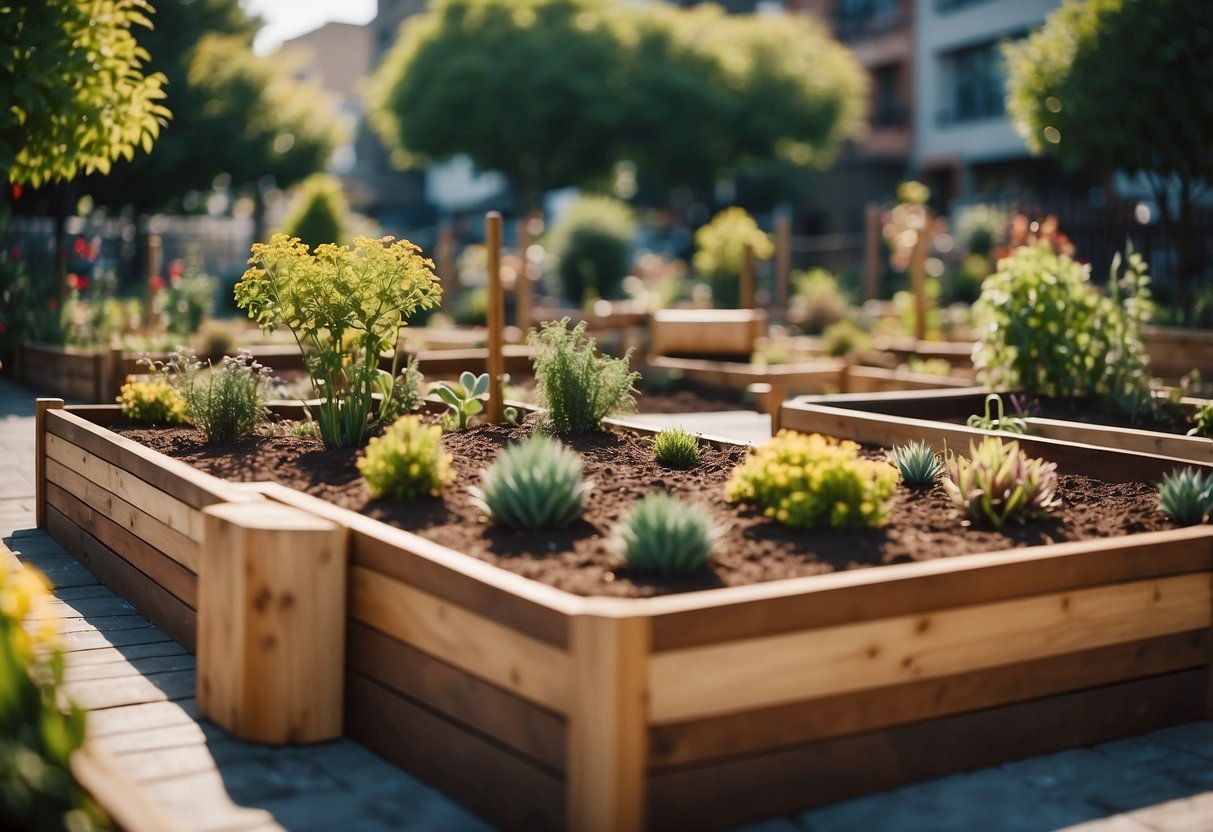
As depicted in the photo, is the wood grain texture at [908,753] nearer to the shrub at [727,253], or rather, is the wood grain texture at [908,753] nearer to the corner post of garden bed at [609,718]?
the corner post of garden bed at [609,718]

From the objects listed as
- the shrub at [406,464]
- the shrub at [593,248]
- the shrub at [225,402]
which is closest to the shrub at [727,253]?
the shrub at [593,248]

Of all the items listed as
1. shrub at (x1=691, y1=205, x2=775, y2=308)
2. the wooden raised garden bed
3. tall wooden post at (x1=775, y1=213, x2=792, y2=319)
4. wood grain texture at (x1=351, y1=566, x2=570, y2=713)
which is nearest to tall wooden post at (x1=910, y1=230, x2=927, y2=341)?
shrub at (x1=691, y1=205, x2=775, y2=308)

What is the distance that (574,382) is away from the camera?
20.7 feet

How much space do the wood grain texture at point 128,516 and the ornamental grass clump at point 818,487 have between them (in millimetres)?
2076

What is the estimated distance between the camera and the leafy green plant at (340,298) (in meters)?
5.72

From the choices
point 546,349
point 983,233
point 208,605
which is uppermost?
point 983,233

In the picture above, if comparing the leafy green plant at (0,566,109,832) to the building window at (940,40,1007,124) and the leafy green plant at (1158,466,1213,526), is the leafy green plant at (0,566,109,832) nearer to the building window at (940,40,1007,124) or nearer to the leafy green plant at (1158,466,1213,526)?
the leafy green plant at (1158,466,1213,526)

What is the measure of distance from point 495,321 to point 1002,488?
9.97 ft

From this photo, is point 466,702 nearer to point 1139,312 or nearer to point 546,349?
point 546,349

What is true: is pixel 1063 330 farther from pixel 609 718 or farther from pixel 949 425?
pixel 609 718

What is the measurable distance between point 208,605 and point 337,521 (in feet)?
1.58

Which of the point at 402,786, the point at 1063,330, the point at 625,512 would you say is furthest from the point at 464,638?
the point at 1063,330

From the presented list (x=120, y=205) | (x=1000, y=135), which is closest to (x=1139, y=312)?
(x=120, y=205)

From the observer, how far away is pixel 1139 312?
8.25 m
